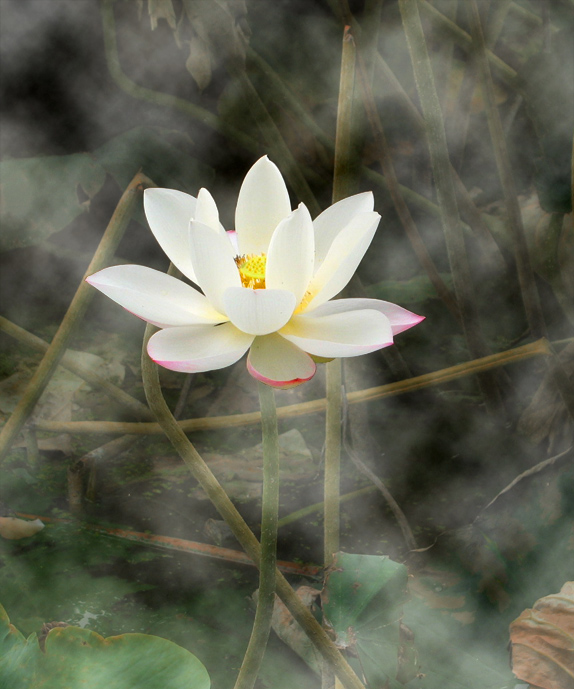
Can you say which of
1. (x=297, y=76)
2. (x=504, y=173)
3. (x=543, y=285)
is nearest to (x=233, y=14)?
(x=297, y=76)

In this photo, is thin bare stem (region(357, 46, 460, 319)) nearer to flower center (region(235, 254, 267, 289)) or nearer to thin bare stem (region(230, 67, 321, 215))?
thin bare stem (region(230, 67, 321, 215))

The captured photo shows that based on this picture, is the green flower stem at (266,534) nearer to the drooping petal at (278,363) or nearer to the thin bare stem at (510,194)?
the drooping petal at (278,363)

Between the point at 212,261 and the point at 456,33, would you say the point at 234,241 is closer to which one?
the point at 212,261

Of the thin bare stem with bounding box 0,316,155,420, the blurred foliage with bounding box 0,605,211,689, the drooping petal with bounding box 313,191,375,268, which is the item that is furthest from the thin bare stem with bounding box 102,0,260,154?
the blurred foliage with bounding box 0,605,211,689

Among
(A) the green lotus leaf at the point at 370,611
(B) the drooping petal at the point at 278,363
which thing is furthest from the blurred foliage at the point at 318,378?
(B) the drooping petal at the point at 278,363

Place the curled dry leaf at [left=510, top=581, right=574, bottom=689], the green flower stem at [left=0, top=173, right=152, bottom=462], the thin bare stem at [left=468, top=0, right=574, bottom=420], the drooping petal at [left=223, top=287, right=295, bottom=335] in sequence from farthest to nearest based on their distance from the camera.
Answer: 1. the thin bare stem at [left=468, top=0, right=574, bottom=420]
2. the green flower stem at [left=0, top=173, right=152, bottom=462]
3. the curled dry leaf at [left=510, top=581, right=574, bottom=689]
4. the drooping petal at [left=223, top=287, right=295, bottom=335]
